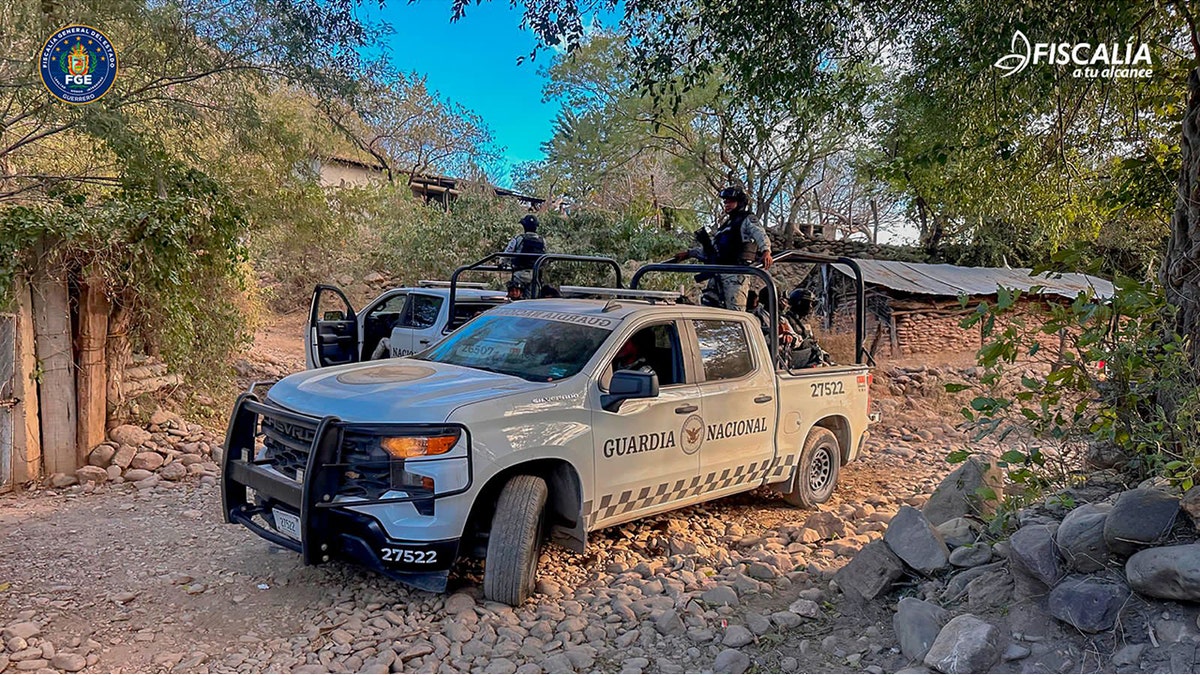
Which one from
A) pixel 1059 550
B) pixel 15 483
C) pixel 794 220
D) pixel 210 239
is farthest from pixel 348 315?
pixel 794 220

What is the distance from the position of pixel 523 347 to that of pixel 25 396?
4.46m

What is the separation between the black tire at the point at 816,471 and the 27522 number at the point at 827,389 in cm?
33

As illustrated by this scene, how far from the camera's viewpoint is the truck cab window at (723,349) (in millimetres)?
5488

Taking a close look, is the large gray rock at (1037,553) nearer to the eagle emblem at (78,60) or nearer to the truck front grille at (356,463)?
the truck front grille at (356,463)

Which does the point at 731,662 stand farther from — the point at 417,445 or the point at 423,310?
the point at 423,310

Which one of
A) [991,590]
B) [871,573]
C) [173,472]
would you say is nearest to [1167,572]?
[991,590]

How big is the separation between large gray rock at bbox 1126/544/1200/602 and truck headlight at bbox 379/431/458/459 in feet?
10.3

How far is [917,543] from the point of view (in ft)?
13.7

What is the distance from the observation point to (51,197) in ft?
23.1

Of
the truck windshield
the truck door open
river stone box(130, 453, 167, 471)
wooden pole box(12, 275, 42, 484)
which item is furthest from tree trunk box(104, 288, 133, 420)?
the truck windshield

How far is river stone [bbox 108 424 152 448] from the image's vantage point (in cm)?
712

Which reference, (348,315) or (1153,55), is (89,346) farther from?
(1153,55)

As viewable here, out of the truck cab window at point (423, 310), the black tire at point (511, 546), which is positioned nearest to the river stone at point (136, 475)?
the truck cab window at point (423, 310)

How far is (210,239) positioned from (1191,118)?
8.05 m
